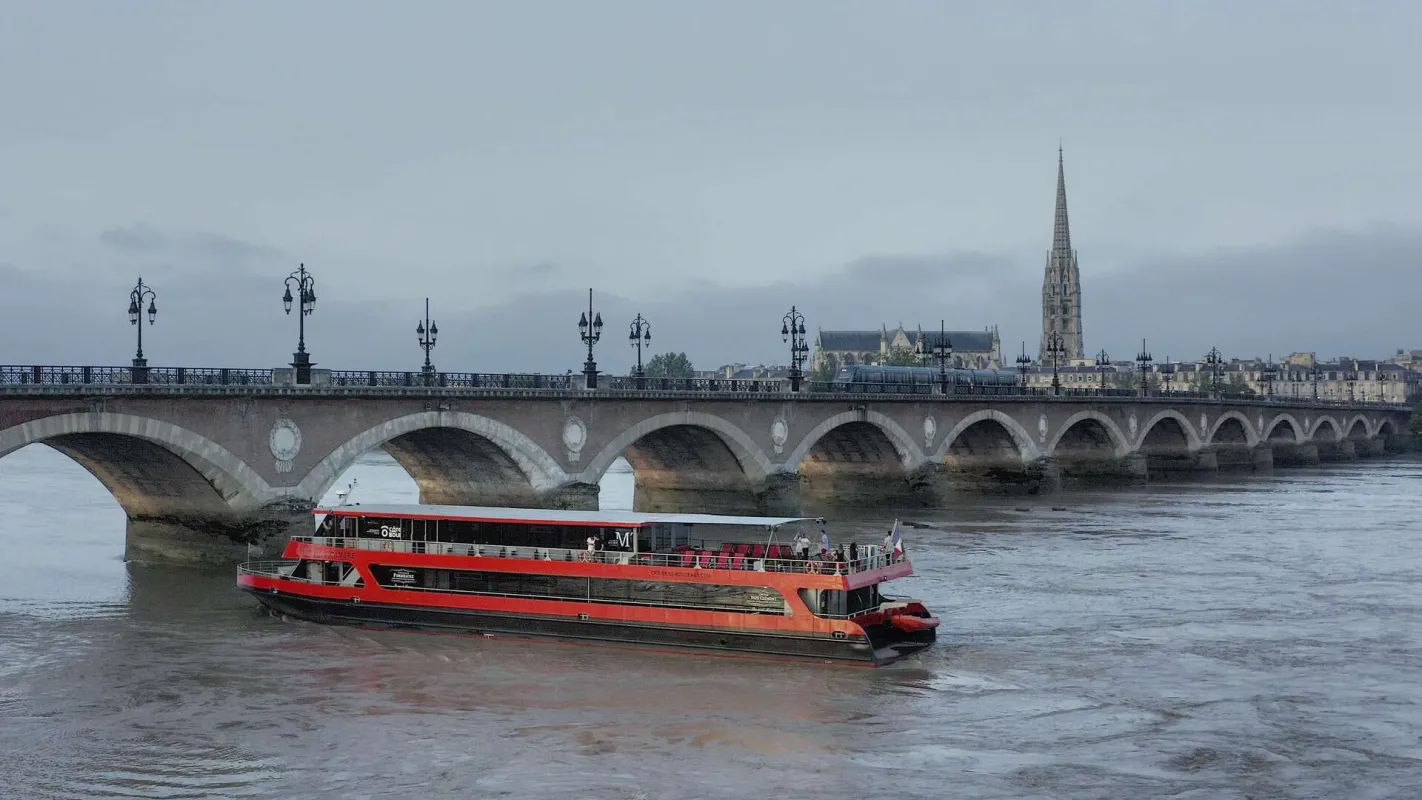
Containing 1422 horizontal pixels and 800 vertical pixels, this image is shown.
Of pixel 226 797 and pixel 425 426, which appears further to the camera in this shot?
pixel 425 426

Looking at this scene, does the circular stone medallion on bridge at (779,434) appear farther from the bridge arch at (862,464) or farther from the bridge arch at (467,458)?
the bridge arch at (467,458)

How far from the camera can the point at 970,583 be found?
44.8 metres

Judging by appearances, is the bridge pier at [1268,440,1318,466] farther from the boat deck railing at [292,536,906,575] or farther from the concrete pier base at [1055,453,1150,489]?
the boat deck railing at [292,536,906,575]

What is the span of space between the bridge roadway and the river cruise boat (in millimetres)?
5335

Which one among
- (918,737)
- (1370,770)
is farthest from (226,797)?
(1370,770)

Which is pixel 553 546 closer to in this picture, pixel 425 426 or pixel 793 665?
pixel 793 665

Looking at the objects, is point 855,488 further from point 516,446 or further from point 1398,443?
point 1398,443

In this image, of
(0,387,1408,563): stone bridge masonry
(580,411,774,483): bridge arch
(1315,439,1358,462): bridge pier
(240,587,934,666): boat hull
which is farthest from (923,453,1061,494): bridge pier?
(1315,439,1358,462): bridge pier

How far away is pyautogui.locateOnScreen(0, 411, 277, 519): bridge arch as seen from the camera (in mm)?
40062

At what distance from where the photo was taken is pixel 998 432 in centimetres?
8519

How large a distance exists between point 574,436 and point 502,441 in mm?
3526

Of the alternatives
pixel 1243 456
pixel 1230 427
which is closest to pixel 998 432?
pixel 1243 456

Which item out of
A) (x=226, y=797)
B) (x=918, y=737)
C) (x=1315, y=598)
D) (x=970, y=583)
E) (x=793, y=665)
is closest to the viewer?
(x=226, y=797)

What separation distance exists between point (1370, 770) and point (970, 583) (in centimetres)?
2047
